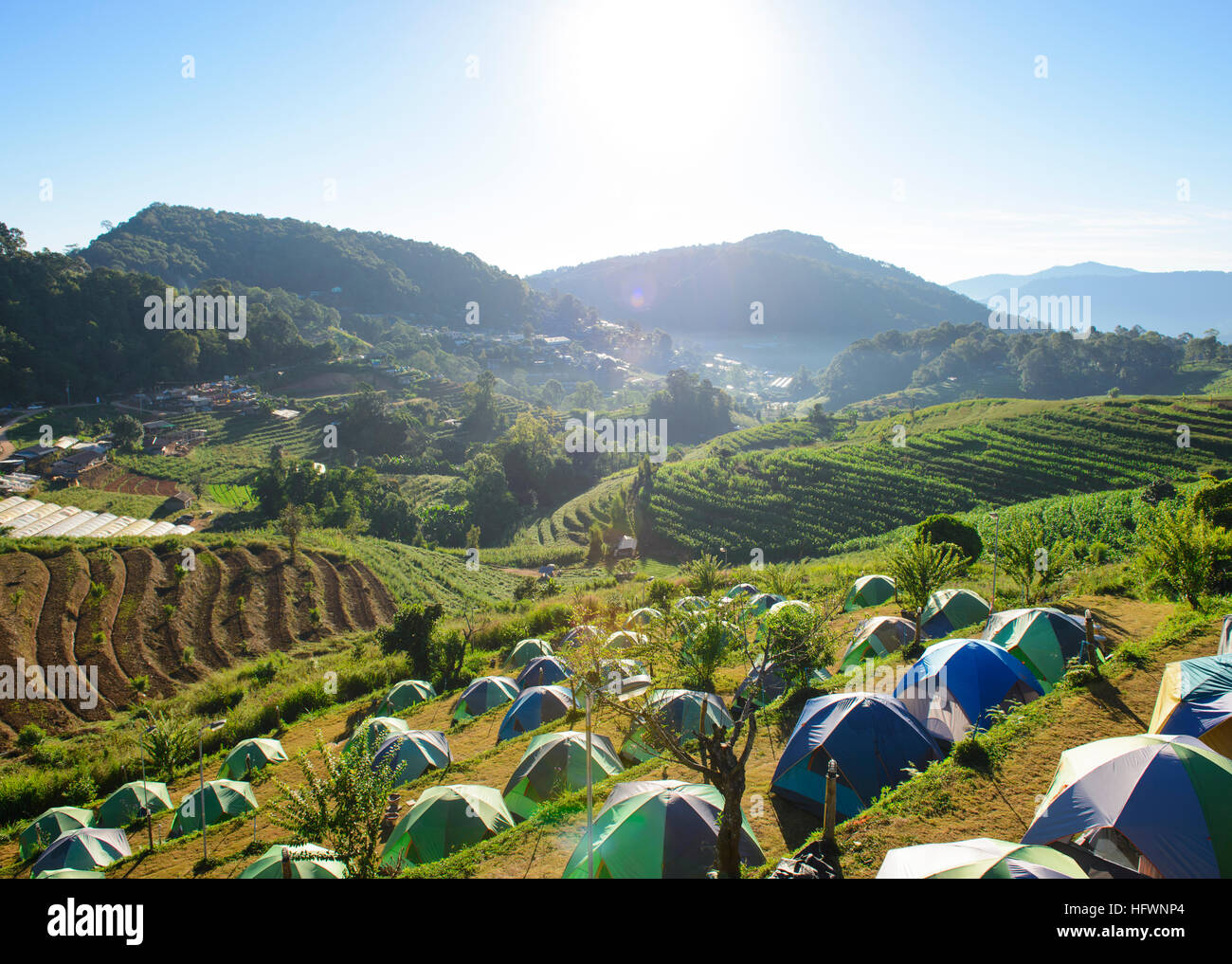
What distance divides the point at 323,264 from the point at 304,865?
613 ft

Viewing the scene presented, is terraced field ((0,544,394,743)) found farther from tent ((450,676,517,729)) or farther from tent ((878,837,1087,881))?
tent ((878,837,1087,881))

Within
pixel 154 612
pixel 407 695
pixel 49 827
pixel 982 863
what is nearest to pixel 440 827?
pixel 982 863

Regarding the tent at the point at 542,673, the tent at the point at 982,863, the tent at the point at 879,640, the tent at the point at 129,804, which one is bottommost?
the tent at the point at 129,804

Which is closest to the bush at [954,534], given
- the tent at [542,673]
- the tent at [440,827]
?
the tent at [542,673]

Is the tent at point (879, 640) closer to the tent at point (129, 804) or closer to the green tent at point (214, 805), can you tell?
the green tent at point (214, 805)

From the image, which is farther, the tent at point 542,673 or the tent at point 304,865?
the tent at point 542,673

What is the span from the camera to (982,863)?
5262mm

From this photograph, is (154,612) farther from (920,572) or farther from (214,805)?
(920,572)

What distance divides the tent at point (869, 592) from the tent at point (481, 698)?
38.5ft

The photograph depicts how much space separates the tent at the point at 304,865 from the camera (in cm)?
770

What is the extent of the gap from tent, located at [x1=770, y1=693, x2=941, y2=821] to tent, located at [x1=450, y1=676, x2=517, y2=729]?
962 cm

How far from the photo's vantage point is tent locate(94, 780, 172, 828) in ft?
44.8
